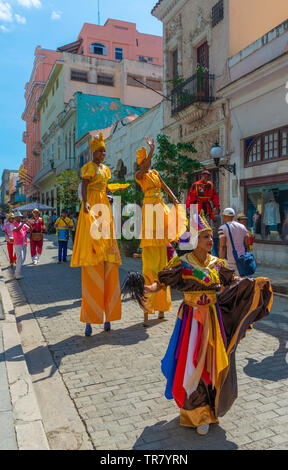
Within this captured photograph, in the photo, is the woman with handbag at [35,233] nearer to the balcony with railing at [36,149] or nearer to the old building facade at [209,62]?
the old building facade at [209,62]

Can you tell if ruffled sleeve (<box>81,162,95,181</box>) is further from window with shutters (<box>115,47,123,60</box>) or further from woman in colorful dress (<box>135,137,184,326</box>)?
window with shutters (<box>115,47,123,60</box>)

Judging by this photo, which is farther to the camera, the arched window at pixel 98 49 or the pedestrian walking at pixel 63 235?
the arched window at pixel 98 49

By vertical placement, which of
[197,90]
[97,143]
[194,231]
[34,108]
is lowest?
[194,231]

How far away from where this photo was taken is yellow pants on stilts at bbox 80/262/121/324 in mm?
4883

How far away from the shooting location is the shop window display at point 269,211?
10.1m

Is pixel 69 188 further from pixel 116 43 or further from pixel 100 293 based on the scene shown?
pixel 116 43

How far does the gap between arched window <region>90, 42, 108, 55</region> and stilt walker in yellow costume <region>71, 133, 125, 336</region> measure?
118 feet

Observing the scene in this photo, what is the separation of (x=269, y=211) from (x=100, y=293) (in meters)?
7.16

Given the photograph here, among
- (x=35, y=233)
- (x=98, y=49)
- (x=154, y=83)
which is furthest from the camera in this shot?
(x=98, y=49)

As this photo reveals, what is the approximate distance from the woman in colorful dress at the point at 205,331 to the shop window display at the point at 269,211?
785 centimetres

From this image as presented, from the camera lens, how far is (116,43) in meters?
37.8

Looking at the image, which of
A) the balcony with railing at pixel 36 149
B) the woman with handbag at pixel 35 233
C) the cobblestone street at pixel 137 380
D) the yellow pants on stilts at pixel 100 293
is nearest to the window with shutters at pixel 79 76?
the balcony with railing at pixel 36 149

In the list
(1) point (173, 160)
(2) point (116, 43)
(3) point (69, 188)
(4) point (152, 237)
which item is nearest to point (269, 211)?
(1) point (173, 160)
